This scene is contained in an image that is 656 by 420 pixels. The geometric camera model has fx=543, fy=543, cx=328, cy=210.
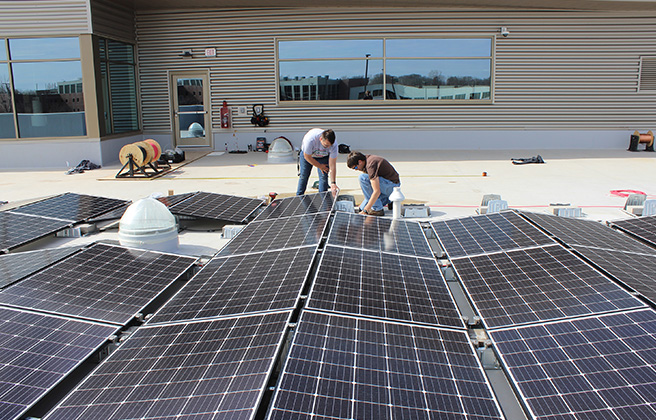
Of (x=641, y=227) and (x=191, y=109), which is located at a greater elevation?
(x=191, y=109)

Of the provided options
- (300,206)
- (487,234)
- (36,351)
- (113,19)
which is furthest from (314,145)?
(113,19)

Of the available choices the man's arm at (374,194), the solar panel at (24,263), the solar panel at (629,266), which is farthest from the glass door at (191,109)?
the solar panel at (629,266)

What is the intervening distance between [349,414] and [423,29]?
63.5 feet

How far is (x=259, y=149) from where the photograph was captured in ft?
68.8

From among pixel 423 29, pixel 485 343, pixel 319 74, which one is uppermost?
pixel 423 29

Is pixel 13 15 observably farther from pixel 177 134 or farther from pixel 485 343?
pixel 485 343

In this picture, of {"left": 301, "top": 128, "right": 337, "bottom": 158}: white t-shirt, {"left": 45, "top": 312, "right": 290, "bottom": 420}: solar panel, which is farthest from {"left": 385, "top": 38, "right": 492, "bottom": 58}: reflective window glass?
{"left": 45, "top": 312, "right": 290, "bottom": 420}: solar panel

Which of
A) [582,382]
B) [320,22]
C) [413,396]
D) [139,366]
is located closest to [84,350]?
[139,366]

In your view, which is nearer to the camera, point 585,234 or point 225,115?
point 585,234

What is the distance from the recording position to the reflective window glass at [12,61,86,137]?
17.8 metres

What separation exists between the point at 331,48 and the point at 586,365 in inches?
731

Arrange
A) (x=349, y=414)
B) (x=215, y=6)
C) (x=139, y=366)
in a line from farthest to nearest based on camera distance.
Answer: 1. (x=215, y=6)
2. (x=139, y=366)
3. (x=349, y=414)

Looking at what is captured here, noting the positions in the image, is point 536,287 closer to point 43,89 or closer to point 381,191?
point 381,191

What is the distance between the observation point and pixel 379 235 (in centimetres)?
718
